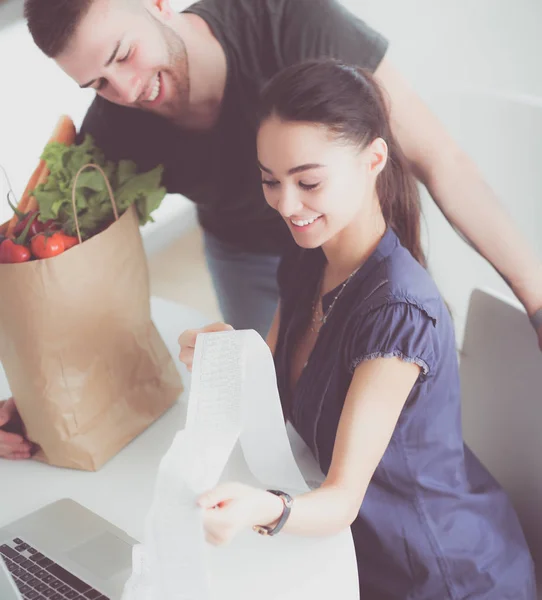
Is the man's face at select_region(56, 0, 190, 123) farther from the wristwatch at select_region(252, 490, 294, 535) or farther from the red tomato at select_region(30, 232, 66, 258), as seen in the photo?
the wristwatch at select_region(252, 490, 294, 535)

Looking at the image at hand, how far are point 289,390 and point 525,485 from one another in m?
0.40

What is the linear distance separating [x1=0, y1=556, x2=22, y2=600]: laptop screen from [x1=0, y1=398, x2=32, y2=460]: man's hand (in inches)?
13.3

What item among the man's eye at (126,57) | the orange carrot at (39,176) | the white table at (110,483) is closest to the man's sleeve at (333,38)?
the man's eye at (126,57)

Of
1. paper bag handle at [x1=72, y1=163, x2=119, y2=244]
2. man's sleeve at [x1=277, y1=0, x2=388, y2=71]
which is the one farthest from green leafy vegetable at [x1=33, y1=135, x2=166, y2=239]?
man's sleeve at [x1=277, y1=0, x2=388, y2=71]

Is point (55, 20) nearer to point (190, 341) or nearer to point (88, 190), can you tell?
point (88, 190)

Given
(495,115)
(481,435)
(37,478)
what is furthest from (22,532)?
(495,115)

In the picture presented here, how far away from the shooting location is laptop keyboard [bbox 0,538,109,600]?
85 centimetres

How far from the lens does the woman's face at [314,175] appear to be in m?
0.92

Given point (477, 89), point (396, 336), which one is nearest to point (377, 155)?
point (396, 336)

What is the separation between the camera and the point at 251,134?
1301mm

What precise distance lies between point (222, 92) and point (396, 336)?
0.59 meters

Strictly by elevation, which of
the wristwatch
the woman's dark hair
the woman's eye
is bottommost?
the wristwatch

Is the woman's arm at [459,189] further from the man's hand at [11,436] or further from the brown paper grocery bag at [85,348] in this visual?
the man's hand at [11,436]

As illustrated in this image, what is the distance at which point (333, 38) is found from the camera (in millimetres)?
1190
